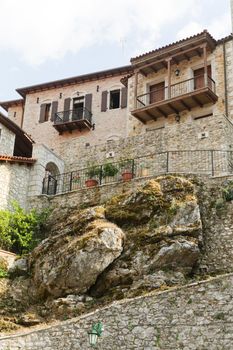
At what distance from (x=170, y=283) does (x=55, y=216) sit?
786 cm

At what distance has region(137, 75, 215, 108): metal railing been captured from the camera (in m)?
28.6

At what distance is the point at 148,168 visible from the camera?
24391 mm

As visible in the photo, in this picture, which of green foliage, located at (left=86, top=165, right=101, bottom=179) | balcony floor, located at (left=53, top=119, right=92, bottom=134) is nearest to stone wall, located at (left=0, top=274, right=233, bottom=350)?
green foliage, located at (left=86, top=165, right=101, bottom=179)

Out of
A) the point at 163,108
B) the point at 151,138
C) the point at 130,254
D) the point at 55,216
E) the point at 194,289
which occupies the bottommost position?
the point at 194,289

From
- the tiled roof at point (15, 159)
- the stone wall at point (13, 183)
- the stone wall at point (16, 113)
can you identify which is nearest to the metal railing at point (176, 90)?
the tiled roof at point (15, 159)

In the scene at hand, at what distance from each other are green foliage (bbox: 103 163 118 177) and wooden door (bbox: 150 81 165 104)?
22.8 feet

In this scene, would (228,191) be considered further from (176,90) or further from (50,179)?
(176,90)

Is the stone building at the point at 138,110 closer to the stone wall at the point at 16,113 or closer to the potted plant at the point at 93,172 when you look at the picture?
the stone wall at the point at 16,113

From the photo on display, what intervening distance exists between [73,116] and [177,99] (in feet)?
28.0

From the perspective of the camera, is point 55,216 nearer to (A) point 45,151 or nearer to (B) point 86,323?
(A) point 45,151

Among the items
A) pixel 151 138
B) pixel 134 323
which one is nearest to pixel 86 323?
pixel 134 323

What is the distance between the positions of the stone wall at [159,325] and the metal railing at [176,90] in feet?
50.4

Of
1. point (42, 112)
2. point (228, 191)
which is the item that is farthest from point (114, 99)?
point (228, 191)

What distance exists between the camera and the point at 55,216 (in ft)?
76.0
